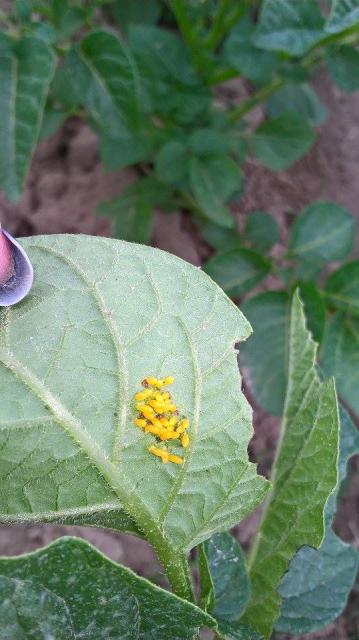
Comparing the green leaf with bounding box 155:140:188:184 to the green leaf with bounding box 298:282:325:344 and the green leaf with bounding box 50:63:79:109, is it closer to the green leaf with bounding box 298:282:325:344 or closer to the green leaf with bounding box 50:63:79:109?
the green leaf with bounding box 50:63:79:109

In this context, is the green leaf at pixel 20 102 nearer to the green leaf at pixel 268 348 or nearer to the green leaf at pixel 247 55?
the green leaf at pixel 247 55

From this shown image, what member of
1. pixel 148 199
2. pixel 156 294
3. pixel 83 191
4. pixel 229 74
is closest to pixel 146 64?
pixel 229 74

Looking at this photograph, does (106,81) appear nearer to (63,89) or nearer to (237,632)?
(63,89)

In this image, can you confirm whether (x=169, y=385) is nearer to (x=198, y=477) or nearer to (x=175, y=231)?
(x=198, y=477)

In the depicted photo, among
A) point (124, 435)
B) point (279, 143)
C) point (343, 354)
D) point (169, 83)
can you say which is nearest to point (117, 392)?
point (124, 435)

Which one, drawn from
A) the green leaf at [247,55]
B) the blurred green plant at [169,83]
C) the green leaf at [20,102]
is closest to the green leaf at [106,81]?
the blurred green plant at [169,83]

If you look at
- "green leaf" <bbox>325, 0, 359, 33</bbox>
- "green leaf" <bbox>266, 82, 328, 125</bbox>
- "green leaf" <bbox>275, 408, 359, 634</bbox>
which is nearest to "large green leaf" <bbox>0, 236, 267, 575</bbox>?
"green leaf" <bbox>275, 408, 359, 634</bbox>
